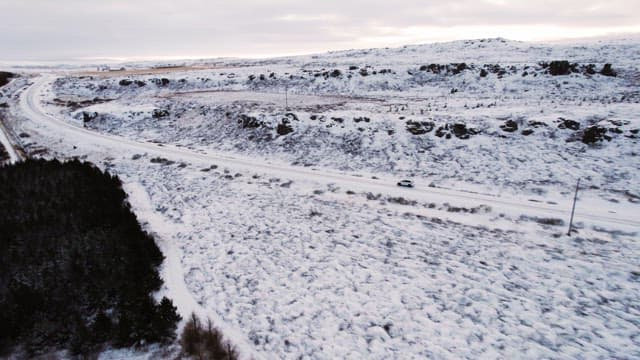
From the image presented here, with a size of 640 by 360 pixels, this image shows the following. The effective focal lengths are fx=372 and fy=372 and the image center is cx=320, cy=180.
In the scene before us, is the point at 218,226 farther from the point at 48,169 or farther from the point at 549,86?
the point at 549,86

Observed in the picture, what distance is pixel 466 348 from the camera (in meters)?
9.62

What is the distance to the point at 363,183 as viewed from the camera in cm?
2241

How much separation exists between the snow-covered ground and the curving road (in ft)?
0.55

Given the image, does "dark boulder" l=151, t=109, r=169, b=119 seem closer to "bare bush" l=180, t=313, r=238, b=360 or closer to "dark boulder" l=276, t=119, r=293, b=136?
"dark boulder" l=276, t=119, r=293, b=136

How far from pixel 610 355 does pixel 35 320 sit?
1490 cm

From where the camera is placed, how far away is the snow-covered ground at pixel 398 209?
10508 millimetres

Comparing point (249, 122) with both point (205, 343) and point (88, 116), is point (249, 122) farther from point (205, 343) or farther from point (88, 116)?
point (205, 343)

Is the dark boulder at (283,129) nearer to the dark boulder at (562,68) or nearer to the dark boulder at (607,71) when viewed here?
the dark boulder at (562,68)

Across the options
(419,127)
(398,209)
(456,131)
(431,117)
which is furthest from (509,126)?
(398,209)

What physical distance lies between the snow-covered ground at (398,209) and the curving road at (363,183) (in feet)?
0.55

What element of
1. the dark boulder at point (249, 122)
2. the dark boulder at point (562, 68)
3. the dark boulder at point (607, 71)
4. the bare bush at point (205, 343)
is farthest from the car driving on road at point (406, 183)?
the dark boulder at point (607, 71)

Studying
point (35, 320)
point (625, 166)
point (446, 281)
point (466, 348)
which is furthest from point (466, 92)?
point (35, 320)

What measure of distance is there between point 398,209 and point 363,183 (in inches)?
163

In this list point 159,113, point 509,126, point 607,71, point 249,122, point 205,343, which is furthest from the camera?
point 159,113
